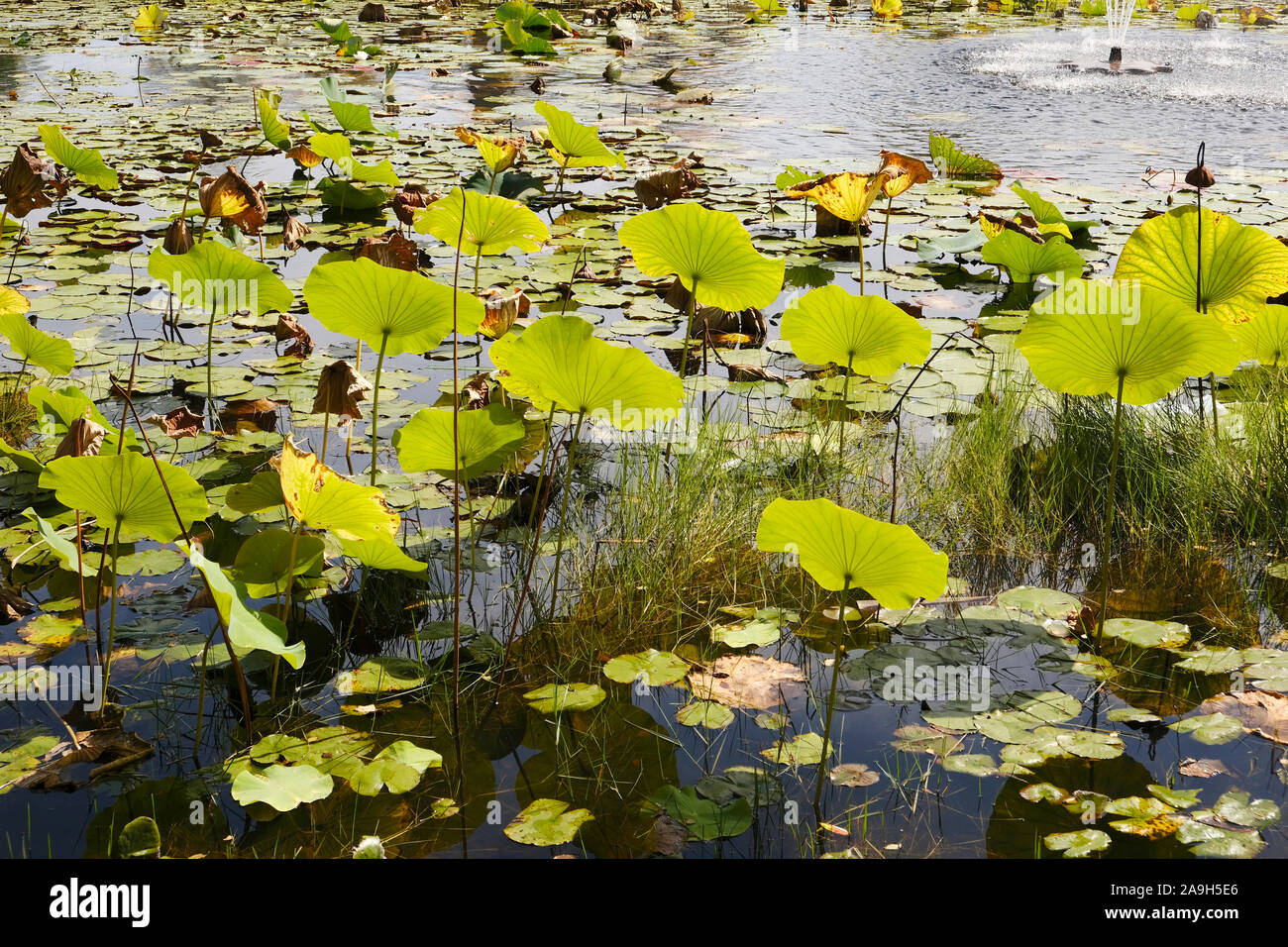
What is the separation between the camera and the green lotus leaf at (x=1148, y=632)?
165 centimetres

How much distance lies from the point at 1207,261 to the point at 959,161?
8.22 ft

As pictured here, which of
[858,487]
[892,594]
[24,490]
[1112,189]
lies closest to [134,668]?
[24,490]

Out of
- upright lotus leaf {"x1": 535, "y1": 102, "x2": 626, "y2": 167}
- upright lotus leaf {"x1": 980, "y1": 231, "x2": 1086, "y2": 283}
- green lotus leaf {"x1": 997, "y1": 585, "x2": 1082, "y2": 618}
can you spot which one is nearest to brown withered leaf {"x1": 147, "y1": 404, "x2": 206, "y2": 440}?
upright lotus leaf {"x1": 535, "y1": 102, "x2": 626, "y2": 167}

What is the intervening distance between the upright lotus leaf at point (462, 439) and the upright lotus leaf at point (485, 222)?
679 mm

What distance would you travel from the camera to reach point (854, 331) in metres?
1.96

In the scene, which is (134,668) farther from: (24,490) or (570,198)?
(570,198)

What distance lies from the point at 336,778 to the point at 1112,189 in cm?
396

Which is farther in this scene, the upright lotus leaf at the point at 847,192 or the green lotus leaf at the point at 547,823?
the upright lotus leaf at the point at 847,192

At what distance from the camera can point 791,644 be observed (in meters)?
1.72

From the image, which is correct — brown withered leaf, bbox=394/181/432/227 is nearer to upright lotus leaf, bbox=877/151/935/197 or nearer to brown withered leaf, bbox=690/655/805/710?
upright lotus leaf, bbox=877/151/935/197

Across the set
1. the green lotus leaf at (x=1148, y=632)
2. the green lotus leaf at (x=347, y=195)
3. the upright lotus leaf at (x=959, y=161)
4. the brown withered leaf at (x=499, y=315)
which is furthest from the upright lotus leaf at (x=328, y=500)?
the upright lotus leaf at (x=959, y=161)

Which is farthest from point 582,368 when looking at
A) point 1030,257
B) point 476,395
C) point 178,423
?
point 1030,257

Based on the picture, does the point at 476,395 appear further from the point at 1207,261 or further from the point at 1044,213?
the point at 1044,213

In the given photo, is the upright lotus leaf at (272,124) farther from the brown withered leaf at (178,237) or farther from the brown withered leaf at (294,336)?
the brown withered leaf at (294,336)
